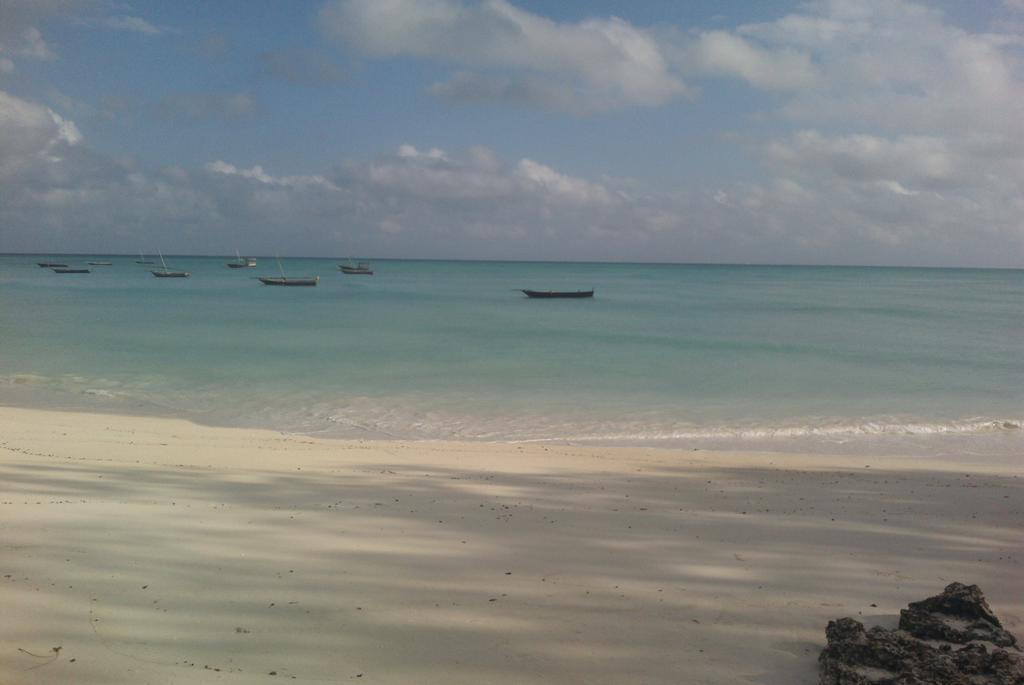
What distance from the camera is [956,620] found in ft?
14.1

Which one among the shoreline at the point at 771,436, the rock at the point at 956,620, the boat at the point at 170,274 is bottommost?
the shoreline at the point at 771,436

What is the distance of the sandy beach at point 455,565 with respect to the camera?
13.5 feet

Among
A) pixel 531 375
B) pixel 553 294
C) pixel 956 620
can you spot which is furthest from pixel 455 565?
pixel 553 294

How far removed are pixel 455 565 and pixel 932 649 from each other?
3175 mm

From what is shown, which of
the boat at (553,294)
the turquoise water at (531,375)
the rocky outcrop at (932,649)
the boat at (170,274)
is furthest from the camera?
Result: the boat at (170,274)

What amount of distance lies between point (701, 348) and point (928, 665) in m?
26.3

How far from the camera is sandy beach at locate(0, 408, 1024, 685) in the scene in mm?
4102

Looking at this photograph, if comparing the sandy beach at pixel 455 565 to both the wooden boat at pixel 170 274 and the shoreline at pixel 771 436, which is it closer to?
the shoreline at pixel 771 436

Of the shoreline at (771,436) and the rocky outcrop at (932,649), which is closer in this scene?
the rocky outcrop at (932,649)

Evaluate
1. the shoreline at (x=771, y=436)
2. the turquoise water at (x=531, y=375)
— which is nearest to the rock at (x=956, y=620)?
the shoreline at (x=771, y=436)

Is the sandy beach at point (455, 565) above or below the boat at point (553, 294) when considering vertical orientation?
below

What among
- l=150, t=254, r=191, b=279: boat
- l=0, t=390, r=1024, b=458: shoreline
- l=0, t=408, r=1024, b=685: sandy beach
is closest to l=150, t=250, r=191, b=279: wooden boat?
l=150, t=254, r=191, b=279: boat

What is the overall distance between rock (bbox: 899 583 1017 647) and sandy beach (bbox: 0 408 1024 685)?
1.33 feet

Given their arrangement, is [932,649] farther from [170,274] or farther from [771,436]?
[170,274]
